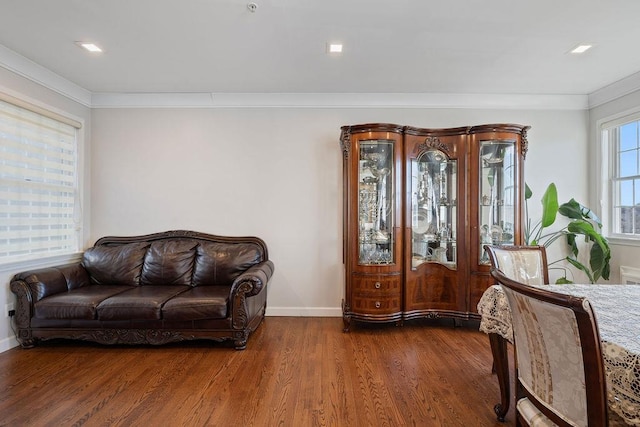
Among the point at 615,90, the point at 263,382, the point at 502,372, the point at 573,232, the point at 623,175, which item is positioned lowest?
the point at 263,382

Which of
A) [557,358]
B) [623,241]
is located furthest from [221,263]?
[623,241]

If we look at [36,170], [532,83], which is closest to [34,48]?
[36,170]

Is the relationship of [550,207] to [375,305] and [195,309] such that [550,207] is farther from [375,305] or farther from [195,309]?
[195,309]

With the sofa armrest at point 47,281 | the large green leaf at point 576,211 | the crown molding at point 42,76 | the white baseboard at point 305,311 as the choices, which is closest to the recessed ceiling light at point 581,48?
the large green leaf at point 576,211

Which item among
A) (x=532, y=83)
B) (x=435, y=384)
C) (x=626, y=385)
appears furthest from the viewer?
(x=532, y=83)

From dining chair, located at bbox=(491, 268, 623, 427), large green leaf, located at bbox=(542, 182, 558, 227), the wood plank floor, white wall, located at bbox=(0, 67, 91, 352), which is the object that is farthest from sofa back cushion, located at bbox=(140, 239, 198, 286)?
large green leaf, located at bbox=(542, 182, 558, 227)

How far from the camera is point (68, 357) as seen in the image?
8.97 ft

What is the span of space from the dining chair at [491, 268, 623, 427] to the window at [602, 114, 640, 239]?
3252 millimetres

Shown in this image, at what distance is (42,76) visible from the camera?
3174 mm

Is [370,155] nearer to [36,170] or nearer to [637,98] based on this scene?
[637,98]

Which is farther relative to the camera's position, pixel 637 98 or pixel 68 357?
pixel 637 98

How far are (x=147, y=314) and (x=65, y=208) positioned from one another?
1806 millimetres

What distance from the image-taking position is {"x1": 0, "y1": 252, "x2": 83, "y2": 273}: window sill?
2873 millimetres

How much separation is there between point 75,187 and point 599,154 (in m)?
6.12
